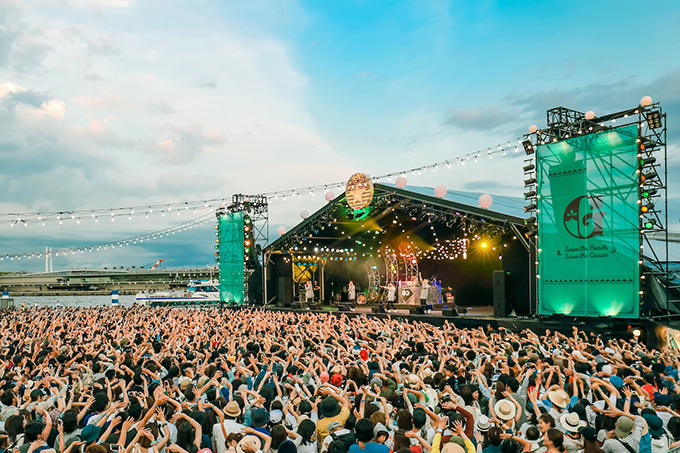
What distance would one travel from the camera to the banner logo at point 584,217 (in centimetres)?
1335

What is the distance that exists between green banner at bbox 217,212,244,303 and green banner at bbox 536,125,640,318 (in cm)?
1524

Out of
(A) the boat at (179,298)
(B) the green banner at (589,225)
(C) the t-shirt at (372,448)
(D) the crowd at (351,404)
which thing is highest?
(B) the green banner at (589,225)

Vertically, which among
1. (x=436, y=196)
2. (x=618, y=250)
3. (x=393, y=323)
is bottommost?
(x=393, y=323)

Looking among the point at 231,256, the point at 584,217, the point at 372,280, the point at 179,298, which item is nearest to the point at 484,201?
the point at 584,217

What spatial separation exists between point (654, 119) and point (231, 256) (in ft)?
62.9

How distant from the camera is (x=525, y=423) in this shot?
4.93 meters

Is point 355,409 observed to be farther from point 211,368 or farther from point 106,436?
point 211,368

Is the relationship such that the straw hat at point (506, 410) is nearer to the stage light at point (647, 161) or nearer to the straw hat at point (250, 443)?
the straw hat at point (250, 443)

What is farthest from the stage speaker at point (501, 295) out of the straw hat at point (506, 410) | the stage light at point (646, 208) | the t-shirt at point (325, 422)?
the t-shirt at point (325, 422)

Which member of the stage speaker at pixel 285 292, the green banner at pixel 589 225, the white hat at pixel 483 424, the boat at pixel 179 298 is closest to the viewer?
the white hat at pixel 483 424

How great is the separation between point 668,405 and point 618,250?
867 cm

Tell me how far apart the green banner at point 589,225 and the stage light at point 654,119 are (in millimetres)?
499

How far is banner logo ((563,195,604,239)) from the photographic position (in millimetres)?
13352

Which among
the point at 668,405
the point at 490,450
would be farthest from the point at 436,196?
the point at 490,450
